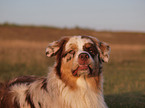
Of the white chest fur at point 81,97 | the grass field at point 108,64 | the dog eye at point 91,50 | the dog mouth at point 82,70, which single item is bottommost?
the grass field at point 108,64

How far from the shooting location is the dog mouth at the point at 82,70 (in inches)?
167

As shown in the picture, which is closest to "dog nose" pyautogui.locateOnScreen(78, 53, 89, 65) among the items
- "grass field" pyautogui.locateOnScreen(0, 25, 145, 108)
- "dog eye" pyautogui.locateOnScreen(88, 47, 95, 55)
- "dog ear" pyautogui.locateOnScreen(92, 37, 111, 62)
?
"dog eye" pyautogui.locateOnScreen(88, 47, 95, 55)

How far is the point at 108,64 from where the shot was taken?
66.0ft

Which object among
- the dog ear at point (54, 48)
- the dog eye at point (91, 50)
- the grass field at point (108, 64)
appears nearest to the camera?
the dog eye at point (91, 50)

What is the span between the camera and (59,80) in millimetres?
4355

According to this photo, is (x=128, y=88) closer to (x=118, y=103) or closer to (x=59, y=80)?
(x=118, y=103)

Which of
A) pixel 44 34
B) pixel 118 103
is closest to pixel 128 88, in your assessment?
pixel 118 103

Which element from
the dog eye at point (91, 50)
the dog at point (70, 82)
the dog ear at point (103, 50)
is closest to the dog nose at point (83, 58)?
the dog at point (70, 82)

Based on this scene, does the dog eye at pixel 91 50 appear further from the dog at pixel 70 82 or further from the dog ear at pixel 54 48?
the dog ear at pixel 54 48

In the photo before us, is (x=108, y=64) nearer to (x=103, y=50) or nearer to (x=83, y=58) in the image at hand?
(x=103, y=50)

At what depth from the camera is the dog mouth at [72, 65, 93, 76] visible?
4.23 meters

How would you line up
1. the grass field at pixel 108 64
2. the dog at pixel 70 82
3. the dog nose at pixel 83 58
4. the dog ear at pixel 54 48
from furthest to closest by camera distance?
the grass field at pixel 108 64
the dog ear at pixel 54 48
the dog at pixel 70 82
the dog nose at pixel 83 58

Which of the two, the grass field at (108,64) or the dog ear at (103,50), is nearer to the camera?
the dog ear at (103,50)

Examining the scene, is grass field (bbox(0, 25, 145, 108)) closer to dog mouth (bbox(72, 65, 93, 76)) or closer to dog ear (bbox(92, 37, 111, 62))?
dog ear (bbox(92, 37, 111, 62))
